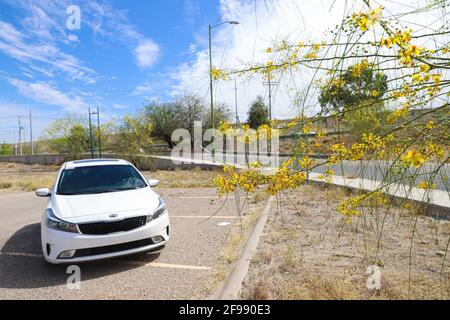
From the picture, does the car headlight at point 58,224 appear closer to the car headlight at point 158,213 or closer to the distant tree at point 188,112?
the car headlight at point 158,213

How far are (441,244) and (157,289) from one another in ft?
12.1

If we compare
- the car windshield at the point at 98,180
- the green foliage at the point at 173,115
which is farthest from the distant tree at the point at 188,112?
the car windshield at the point at 98,180

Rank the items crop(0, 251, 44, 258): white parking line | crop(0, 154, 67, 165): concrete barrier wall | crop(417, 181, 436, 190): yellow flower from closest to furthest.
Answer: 1. crop(417, 181, 436, 190): yellow flower
2. crop(0, 251, 44, 258): white parking line
3. crop(0, 154, 67, 165): concrete barrier wall

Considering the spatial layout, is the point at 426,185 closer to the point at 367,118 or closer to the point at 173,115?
the point at 367,118

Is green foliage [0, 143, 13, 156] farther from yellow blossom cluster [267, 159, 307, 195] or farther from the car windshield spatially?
yellow blossom cluster [267, 159, 307, 195]

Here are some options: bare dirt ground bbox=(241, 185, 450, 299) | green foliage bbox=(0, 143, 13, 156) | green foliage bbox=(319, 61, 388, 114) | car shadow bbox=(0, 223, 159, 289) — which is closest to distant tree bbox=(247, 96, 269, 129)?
green foliage bbox=(319, 61, 388, 114)

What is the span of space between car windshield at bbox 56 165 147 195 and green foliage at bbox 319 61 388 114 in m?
3.65

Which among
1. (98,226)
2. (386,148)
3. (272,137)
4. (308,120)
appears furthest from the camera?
(98,226)

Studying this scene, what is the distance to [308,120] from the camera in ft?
8.04

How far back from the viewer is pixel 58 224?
380 centimetres

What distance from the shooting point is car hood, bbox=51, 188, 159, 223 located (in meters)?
3.87

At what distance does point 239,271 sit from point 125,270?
1.55 meters

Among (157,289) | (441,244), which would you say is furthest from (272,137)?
(441,244)
